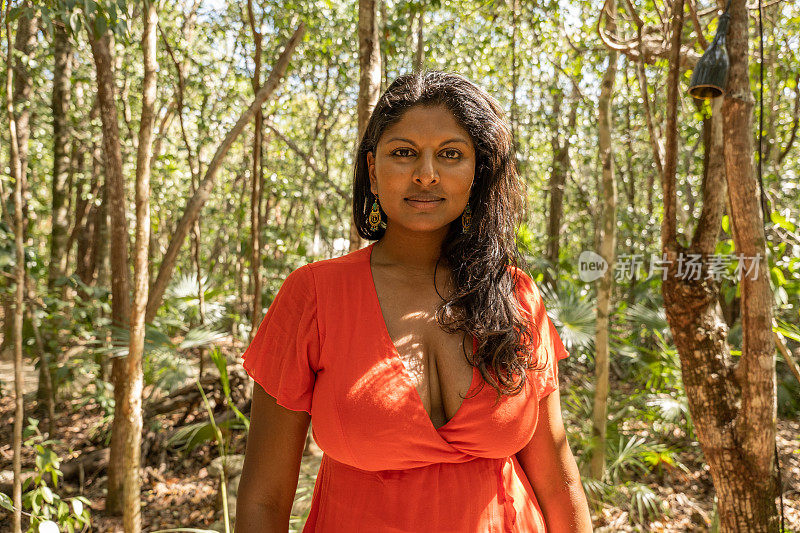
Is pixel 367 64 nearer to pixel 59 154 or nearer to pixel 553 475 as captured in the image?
pixel 553 475

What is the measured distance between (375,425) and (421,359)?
0.21m

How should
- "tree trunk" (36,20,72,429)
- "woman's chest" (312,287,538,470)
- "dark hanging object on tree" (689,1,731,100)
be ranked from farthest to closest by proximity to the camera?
"tree trunk" (36,20,72,429) < "dark hanging object on tree" (689,1,731,100) < "woman's chest" (312,287,538,470)

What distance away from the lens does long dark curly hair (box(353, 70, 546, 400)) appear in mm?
1366

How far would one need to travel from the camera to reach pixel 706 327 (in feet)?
9.00

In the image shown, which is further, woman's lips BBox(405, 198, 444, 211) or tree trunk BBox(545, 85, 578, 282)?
tree trunk BBox(545, 85, 578, 282)

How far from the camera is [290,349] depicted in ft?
4.14

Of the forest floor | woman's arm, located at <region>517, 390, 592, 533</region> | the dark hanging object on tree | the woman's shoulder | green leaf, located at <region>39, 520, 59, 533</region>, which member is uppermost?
the dark hanging object on tree

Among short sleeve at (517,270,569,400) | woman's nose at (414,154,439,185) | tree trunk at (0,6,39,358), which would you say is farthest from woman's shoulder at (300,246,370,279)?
tree trunk at (0,6,39,358)

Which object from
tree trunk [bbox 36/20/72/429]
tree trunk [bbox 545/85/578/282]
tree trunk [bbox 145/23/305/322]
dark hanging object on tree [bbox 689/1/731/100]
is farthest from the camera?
tree trunk [bbox 545/85/578/282]

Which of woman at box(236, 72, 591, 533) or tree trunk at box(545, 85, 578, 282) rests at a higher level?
tree trunk at box(545, 85, 578, 282)

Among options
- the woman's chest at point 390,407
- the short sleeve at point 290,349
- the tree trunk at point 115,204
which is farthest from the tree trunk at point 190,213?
the woman's chest at point 390,407

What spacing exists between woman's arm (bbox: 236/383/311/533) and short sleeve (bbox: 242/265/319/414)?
4cm

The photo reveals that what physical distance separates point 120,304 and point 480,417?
129 inches

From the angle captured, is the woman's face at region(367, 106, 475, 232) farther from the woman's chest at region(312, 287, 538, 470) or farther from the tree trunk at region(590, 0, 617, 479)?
the tree trunk at region(590, 0, 617, 479)
